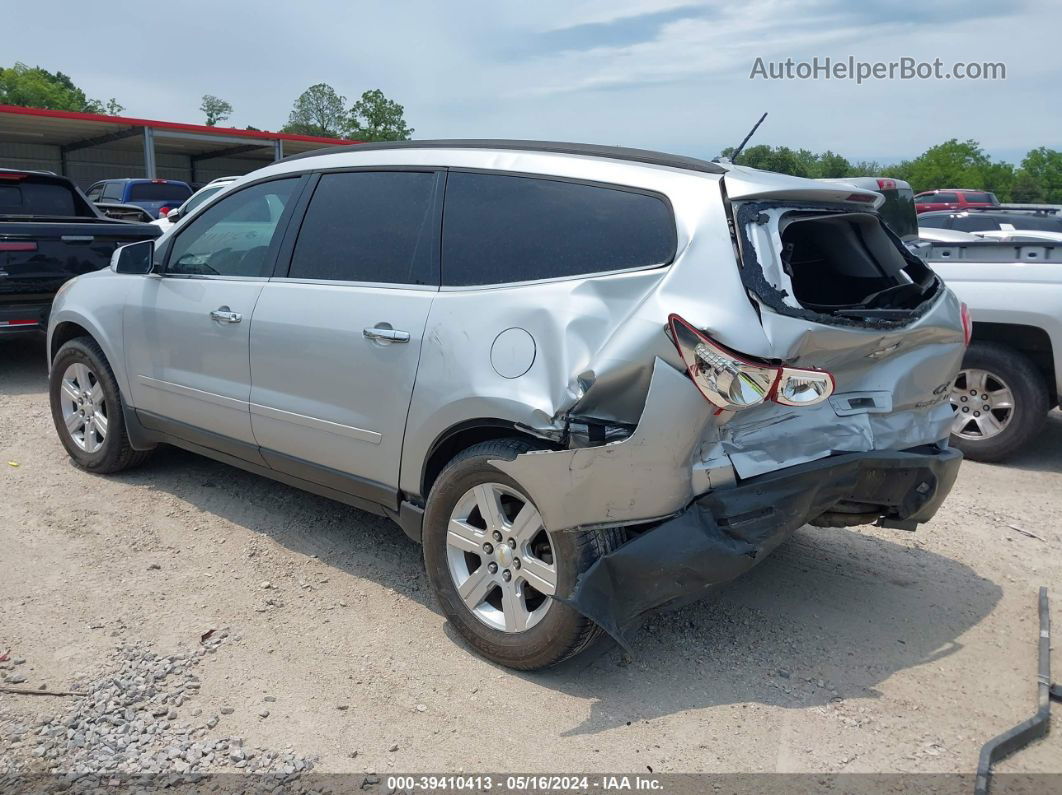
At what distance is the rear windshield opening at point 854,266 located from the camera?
395 centimetres

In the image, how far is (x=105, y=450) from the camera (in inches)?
211

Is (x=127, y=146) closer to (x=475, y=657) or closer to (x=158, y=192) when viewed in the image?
(x=158, y=192)

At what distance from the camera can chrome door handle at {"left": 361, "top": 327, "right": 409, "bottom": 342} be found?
3.66 m

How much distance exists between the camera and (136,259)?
16.4 feet

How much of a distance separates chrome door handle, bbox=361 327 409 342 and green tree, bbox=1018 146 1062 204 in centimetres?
6140

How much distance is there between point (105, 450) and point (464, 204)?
2943 mm

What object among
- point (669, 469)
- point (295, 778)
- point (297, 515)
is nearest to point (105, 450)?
point (297, 515)

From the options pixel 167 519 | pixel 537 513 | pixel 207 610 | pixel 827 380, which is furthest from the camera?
pixel 167 519

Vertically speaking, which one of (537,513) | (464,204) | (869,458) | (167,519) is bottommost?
(167,519)

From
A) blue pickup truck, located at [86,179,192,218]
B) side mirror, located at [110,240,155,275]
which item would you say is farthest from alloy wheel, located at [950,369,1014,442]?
blue pickup truck, located at [86,179,192,218]

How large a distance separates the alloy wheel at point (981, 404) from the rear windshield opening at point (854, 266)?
2.57 metres

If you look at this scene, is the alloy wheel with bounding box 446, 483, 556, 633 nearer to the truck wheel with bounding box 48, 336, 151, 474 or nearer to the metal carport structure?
the truck wheel with bounding box 48, 336, 151, 474

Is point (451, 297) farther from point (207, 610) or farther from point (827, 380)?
point (207, 610)

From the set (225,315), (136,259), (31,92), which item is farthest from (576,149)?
(31,92)
